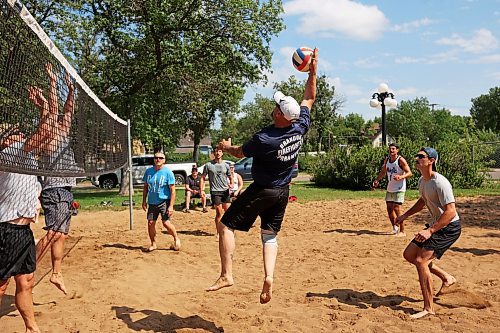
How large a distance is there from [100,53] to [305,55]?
19362mm

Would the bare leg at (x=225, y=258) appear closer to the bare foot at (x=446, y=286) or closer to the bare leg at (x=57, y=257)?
the bare leg at (x=57, y=257)

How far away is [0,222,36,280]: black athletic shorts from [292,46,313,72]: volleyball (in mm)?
3181

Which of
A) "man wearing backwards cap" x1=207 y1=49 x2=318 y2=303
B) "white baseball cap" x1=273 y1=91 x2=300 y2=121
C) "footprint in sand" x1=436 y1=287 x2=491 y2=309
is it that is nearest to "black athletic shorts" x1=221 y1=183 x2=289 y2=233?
"man wearing backwards cap" x1=207 y1=49 x2=318 y2=303

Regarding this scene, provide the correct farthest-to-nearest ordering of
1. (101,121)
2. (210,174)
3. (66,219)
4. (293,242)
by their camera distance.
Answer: (210,174) < (293,242) < (101,121) < (66,219)

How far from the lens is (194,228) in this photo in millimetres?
12156

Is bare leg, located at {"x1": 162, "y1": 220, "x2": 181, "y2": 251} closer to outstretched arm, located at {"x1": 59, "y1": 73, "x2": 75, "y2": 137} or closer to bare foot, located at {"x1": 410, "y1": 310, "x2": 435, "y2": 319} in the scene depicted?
outstretched arm, located at {"x1": 59, "y1": 73, "x2": 75, "y2": 137}

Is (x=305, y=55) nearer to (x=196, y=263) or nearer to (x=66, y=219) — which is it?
(x=66, y=219)

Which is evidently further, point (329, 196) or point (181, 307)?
point (329, 196)

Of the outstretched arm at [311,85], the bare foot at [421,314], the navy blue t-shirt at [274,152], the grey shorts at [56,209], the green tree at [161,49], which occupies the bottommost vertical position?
the bare foot at [421,314]

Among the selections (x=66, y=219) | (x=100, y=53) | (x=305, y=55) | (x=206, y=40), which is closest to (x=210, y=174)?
(x=66, y=219)

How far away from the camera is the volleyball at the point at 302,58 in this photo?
5449 mm

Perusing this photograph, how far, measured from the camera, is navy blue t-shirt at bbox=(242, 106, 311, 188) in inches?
188

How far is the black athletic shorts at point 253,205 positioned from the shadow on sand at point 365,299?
172 cm

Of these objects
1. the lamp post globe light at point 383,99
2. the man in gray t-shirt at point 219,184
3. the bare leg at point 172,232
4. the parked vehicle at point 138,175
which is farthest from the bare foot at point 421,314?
the parked vehicle at point 138,175
